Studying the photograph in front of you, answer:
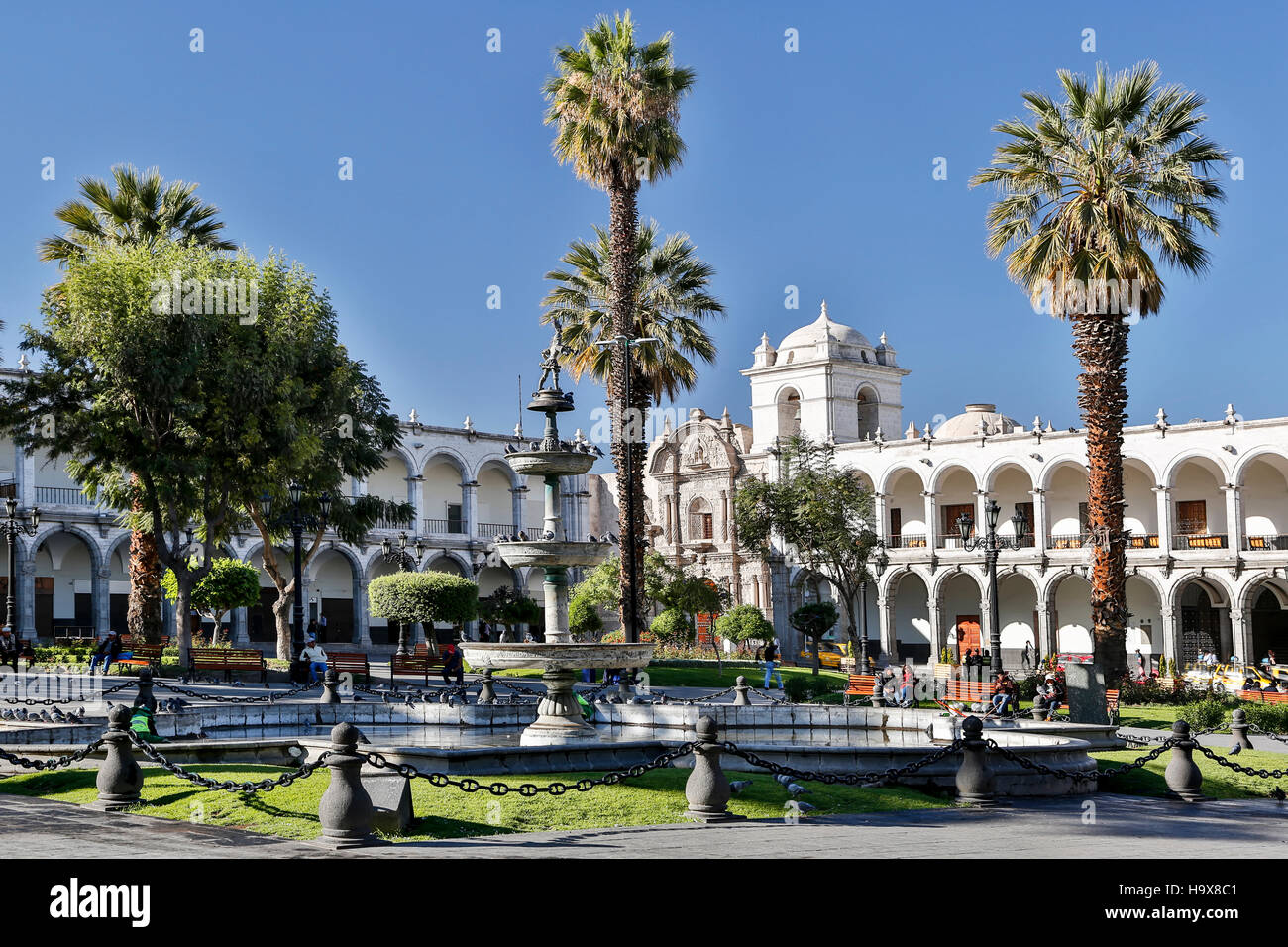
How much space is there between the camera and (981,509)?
45.6m

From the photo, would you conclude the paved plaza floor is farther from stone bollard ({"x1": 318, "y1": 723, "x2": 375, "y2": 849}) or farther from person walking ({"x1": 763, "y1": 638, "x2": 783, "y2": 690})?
person walking ({"x1": 763, "y1": 638, "x2": 783, "y2": 690})

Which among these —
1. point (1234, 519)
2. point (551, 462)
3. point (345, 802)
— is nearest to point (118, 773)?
point (345, 802)

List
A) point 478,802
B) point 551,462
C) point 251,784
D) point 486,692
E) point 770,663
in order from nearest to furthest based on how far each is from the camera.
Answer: point 251,784 < point 478,802 < point 551,462 < point 486,692 < point 770,663

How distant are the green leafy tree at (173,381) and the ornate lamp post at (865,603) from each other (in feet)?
59.4

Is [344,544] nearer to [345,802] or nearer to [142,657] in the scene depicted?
[142,657]

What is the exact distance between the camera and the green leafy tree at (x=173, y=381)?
24.5m

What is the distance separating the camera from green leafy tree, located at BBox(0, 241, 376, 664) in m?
24.5

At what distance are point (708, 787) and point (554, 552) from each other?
5.50m

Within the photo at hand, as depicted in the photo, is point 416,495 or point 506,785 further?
point 416,495

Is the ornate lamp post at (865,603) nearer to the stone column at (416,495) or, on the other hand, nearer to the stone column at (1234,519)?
the stone column at (1234,519)

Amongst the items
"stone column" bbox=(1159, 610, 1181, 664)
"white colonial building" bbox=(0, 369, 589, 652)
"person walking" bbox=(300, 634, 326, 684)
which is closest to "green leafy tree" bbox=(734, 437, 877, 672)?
"stone column" bbox=(1159, 610, 1181, 664)

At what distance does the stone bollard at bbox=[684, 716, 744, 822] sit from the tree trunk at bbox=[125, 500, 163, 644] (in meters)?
20.9

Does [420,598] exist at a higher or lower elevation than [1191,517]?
lower
